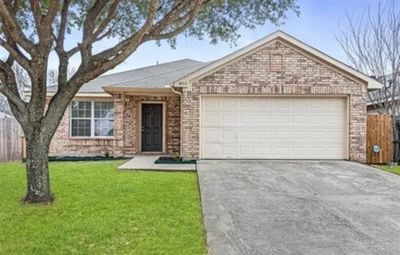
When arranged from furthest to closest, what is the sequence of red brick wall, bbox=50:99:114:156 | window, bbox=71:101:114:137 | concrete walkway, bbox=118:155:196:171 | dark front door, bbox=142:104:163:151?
window, bbox=71:101:114:137, red brick wall, bbox=50:99:114:156, dark front door, bbox=142:104:163:151, concrete walkway, bbox=118:155:196:171

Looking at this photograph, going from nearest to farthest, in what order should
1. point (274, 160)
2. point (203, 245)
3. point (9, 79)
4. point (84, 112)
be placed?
point (203, 245) < point (9, 79) < point (274, 160) < point (84, 112)

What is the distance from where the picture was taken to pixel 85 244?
5242 millimetres

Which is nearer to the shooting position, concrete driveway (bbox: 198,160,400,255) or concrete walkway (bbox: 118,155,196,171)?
concrete driveway (bbox: 198,160,400,255)

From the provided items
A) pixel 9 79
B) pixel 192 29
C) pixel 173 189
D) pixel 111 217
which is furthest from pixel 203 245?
pixel 192 29

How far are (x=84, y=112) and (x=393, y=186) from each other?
12.6 meters

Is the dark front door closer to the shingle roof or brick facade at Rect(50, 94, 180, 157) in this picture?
brick facade at Rect(50, 94, 180, 157)

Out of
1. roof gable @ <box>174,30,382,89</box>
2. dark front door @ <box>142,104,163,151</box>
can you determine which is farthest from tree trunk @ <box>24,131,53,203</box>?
dark front door @ <box>142,104,163,151</box>

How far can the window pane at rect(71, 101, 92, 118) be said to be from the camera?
1736cm

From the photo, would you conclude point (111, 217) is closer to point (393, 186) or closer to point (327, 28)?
point (393, 186)

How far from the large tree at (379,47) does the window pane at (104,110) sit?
1199 centimetres

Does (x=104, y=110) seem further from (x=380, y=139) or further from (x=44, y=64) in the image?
(x=380, y=139)

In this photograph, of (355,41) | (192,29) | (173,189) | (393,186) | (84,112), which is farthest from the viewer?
(355,41)

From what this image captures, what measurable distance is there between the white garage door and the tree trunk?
24.2 ft

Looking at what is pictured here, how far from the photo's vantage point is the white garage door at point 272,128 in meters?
14.3
